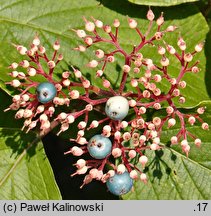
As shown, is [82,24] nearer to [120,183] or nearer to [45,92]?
[45,92]

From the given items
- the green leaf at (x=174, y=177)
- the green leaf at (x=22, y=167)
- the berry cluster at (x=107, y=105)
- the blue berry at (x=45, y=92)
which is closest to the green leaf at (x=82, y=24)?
the berry cluster at (x=107, y=105)

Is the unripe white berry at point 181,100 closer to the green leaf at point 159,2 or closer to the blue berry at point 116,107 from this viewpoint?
the blue berry at point 116,107

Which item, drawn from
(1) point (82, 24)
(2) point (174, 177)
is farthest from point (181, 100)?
(1) point (82, 24)

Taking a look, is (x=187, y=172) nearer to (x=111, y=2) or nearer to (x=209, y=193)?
(x=209, y=193)

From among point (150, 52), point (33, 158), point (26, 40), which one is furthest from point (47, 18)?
point (33, 158)

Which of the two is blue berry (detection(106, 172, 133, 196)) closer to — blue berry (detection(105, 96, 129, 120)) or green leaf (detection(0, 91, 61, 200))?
blue berry (detection(105, 96, 129, 120))
